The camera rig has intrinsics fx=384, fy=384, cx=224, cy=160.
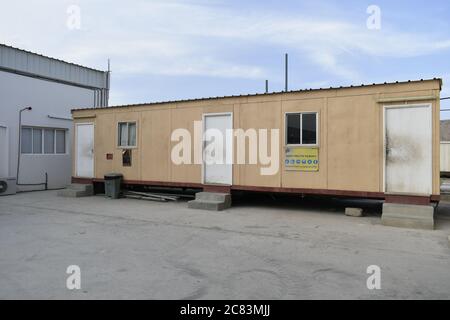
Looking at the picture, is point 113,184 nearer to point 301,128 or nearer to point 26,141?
point 26,141

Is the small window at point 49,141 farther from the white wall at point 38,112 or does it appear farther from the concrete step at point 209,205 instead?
the concrete step at point 209,205

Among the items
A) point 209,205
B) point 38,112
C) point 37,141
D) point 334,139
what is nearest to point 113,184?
point 209,205

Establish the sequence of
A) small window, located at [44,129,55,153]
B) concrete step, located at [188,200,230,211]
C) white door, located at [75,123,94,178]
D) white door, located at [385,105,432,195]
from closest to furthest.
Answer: white door, located at [385,105,432,195] < concrete step, located at [188,200,230,211] < white door, located at [75,123,94,178] < small window, located at [44,129,55,153]

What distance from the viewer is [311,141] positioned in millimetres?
10031

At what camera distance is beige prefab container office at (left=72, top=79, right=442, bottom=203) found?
861 centimetres

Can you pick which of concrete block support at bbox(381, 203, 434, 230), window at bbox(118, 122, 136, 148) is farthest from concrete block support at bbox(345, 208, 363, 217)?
window at bbox(118, 122, 136, 148)

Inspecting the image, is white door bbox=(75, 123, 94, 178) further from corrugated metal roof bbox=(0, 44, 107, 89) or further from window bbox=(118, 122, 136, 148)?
corrugated metal roof bbox=(0, 44, 107, 89)

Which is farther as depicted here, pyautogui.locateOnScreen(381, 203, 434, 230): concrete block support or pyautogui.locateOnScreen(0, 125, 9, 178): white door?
pyautogui.locateOnScreen(0, 125, 9, 178): white door

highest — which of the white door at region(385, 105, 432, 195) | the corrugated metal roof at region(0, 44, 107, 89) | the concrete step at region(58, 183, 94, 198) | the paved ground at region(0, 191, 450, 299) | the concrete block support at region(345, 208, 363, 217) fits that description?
the corrugated metal roof at region(0, 44, 107, 89)

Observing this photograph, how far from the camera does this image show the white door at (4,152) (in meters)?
14.5

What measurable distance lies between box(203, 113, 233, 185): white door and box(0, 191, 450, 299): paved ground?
1578 mm

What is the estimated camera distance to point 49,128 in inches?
651

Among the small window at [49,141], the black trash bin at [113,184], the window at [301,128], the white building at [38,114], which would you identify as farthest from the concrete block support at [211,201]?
the small window at [49,141]
